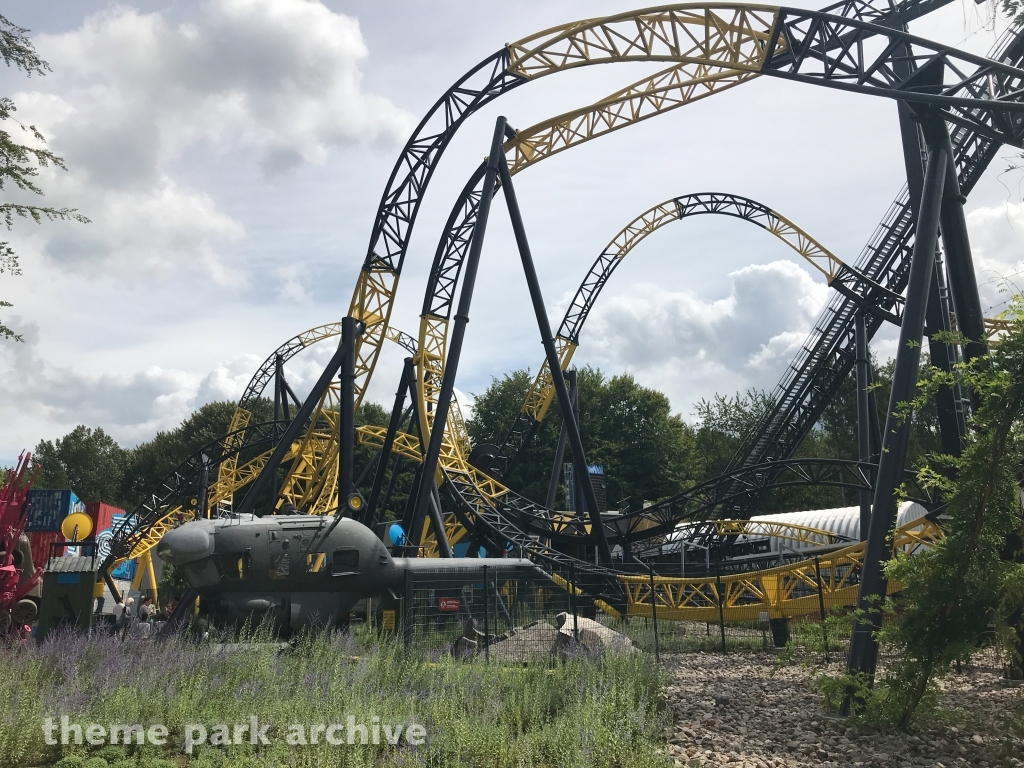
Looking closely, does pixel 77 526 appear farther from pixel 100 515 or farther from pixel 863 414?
pixel 100 515

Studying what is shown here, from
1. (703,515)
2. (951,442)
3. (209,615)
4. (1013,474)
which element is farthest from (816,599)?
(209,615)

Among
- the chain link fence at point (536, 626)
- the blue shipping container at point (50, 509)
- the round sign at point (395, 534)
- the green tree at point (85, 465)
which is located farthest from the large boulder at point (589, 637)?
the green tree at point (85, 465)

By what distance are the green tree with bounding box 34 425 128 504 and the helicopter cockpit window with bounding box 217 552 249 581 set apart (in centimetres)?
5274

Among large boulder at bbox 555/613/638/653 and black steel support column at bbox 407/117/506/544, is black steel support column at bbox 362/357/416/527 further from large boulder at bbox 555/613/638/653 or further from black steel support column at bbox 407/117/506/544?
large boulder at bbox 555/613/638/653

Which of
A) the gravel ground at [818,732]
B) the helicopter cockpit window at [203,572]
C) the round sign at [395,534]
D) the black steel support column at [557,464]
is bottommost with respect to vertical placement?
the gravel ground at [818,732]

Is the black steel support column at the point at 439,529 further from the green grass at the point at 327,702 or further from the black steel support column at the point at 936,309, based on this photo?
the black steel support column at the point at 936,309

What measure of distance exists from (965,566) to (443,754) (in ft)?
14.6

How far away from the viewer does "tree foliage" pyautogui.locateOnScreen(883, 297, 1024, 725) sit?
21.5ft

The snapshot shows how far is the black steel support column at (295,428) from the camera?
63.9ft

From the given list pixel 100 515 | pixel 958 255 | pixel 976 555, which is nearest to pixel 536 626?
pixel 976 555

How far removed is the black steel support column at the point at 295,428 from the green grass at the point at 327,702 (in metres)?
10.3

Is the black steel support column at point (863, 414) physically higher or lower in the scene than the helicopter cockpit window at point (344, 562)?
higher

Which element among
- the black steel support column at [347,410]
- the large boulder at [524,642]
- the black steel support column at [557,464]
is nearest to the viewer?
the large boulder at [524,642]

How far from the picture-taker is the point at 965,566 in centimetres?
662
